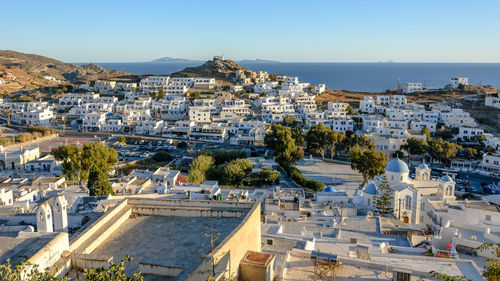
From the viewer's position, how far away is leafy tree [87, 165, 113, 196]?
23.0 metres

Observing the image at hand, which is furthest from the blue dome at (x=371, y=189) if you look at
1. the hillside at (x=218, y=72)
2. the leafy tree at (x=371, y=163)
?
the hillside at (x=218, y=72)

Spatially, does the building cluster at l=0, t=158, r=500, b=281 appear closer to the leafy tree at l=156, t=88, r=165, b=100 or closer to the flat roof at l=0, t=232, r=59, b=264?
the flat roof at l=0, t=232, r=59, b=264

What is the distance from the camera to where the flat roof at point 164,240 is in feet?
21.2

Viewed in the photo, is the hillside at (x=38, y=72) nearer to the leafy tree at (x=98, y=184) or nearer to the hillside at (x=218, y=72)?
the hillside at (x=218, y=72)

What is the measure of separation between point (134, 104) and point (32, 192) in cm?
4264

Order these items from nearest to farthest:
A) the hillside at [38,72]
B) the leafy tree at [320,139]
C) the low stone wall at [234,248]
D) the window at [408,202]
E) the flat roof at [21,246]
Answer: the low stone wall at [234,248], the flat roof at [21,246], the window at [408,202], the leafy tree at [320,139], the hillside at [38,72]

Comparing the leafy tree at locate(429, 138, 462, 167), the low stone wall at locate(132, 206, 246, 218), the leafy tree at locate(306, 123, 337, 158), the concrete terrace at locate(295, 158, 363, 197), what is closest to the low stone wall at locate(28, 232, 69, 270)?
the low stone wall at locate(132, 206, 246, 218)

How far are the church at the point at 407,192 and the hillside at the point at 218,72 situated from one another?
62.8 meters

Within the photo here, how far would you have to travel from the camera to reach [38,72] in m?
126

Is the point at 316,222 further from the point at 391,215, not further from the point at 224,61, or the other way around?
the point at 224,61

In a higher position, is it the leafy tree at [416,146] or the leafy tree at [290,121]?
the leafy tree at [290,121]

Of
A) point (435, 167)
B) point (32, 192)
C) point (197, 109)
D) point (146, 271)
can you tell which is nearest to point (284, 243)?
point (146, 271)

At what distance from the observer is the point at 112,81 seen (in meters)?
84.4

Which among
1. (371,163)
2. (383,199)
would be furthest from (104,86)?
(383,199)
